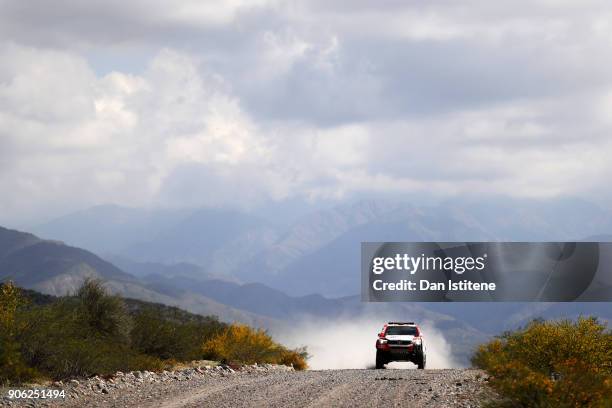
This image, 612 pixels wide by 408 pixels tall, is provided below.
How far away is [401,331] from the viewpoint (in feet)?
120

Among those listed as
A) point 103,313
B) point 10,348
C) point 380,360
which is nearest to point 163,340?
point 103,313

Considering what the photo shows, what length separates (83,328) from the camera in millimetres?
35000

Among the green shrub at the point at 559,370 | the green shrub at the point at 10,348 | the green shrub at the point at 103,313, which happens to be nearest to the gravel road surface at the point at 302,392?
the green shrub at the point at 559,370

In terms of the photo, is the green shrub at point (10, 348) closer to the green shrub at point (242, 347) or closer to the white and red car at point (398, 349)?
the green shrub at point (242, 347)

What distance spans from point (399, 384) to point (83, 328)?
13929mm

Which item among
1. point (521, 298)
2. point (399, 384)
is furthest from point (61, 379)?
point (521, 298)

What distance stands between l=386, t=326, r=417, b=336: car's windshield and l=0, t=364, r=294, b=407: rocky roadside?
6.60m

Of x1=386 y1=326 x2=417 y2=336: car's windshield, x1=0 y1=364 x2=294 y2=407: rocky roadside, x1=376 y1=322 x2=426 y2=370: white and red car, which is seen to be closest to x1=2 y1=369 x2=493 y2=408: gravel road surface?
x1=0 y1=364 x2=294 y2=407: rocky roadside

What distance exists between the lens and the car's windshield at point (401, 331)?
36594 millimetres

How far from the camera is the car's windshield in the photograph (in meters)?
36.6

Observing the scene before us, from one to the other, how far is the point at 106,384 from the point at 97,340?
7.91 meters

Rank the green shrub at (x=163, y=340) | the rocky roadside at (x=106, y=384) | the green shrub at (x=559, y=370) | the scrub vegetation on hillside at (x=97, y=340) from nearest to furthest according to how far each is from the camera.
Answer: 1. the green shrub at (x=559, y=370)
2. the rocky roadside at (x=106, y=384)
3. the scrub vegetation on hillside at (x=97, y=340)
4. the green shrub at (x=163, y=340)

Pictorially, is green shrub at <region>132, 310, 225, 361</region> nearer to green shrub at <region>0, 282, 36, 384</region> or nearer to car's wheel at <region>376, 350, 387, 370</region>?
car's wheel at <region>376, 350, 387, 370</region>

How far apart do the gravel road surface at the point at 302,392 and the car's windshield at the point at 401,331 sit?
689cm
